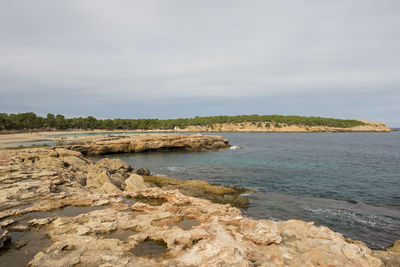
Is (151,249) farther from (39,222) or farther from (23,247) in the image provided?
(39,222)

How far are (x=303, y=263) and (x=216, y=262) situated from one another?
8.47ft

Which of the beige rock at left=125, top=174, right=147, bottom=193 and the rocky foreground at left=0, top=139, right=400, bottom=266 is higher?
the rocky foreground at left=0, top=139, right=400, bottom=266

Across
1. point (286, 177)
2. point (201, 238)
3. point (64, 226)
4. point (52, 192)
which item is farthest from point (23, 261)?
point (286, 177)

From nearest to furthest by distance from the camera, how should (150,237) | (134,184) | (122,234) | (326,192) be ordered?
(150,237) < (122,234) < (134,184) < (326,192)

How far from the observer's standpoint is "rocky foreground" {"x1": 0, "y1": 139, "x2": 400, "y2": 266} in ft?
20.3

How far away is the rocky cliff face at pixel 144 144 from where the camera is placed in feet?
155

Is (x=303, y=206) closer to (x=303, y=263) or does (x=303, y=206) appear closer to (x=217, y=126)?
(x=303, y=263)

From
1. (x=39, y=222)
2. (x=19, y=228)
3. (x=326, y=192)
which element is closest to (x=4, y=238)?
(x=19, y=228)

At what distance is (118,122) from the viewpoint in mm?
153125

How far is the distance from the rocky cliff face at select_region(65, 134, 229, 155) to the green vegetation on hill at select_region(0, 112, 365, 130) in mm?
90653

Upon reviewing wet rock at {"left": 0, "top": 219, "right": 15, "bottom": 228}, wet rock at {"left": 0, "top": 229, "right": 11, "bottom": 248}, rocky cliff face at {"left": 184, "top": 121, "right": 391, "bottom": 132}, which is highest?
rocky cliff face at {"left": 184, "top": 121, "right": 391, "bottom": 132}

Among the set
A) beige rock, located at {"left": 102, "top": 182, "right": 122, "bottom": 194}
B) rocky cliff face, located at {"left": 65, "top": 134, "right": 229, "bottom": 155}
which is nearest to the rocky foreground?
beige rock, located at {"left": 102, "top": 182, "right": 122, "bottom": 194}

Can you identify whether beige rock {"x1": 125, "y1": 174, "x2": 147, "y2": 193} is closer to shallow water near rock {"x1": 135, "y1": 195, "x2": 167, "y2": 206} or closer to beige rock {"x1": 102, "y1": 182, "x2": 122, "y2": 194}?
beige rock {"x1": 102, "y1": 182, "x2": 122, "y2": 194}

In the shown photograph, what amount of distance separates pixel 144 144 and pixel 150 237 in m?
46.2
